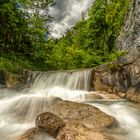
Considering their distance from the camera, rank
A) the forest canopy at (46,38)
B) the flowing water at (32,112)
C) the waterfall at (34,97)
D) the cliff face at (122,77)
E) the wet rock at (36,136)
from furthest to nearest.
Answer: the forest canopy at (46,38), the cliff face at (122,77), the waterfall at (34,97), the flowing water at (32,112), the wet rock at (36,136)

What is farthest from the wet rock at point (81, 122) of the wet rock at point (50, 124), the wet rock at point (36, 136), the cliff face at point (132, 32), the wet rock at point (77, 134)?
the cliff face at point (132, 32)

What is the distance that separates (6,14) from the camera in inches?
707

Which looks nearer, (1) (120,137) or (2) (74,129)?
(2) (74,129)

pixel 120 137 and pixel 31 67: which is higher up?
pixel 31 67

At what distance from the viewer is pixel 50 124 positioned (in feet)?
24.8

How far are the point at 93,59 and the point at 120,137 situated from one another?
72.8 feet

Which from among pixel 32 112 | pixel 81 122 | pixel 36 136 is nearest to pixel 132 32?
pixel 32 112

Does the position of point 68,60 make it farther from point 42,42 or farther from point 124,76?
point 124,76

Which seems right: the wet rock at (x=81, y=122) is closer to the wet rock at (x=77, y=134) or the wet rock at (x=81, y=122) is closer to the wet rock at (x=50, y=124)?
the wet rock at (x=77, y=134)

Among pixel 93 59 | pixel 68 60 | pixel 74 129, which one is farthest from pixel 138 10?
pixel 74 129

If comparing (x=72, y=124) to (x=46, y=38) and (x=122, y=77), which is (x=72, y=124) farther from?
(x=46, y=38)

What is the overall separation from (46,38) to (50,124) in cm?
1690

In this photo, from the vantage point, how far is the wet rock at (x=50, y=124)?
7562 mm

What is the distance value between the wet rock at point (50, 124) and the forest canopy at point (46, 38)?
766cm
